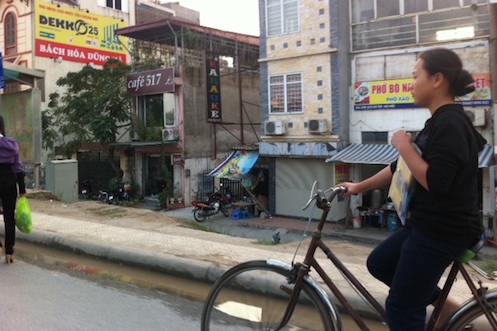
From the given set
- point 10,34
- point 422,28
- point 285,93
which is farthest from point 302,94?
point 10,34

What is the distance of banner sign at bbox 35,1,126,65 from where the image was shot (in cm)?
2642

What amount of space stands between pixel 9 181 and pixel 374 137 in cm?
1255

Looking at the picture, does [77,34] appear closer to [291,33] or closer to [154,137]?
[154,137]

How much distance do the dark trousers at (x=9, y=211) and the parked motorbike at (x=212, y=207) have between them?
13.1m

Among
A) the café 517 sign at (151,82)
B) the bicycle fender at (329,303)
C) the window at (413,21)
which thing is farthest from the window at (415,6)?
the bicycle fender at (329,303)

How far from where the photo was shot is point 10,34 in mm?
27125

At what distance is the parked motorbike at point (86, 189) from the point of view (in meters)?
25.2

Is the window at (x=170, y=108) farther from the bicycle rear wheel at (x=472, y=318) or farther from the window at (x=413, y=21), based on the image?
the bicycle rear wheel at (x=472, y=318)

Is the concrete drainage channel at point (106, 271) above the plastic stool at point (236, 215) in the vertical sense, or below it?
above

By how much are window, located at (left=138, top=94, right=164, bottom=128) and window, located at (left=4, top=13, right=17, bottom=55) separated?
376 inches

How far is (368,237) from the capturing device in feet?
47.7

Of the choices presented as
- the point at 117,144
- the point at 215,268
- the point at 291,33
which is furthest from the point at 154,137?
the point at 215,268

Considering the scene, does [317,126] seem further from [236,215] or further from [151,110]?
[151,110]

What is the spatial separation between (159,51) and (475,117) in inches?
632
